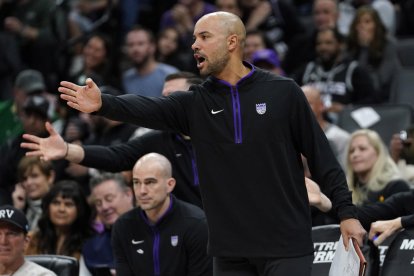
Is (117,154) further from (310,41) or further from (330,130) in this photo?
(310,41)

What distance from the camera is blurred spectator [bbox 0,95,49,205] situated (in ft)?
31.9

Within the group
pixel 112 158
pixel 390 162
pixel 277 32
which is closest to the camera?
pixel 112 158

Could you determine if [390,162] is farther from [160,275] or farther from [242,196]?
[242,196]

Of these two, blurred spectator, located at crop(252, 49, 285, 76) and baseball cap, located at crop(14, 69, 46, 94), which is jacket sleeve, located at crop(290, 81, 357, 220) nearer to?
blurred spectator, located at crop(252, 49, 285, 76)

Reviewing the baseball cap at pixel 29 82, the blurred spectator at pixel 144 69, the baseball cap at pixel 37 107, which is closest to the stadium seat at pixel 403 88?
the blurred spectator at pixel 144 69

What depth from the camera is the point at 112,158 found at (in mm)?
6680

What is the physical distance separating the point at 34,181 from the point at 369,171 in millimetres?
3038

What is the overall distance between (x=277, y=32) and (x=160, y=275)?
650cm

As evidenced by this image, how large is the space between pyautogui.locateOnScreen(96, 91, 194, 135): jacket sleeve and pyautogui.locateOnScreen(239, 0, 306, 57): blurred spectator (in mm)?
7498

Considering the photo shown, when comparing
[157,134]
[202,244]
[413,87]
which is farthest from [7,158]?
[413,87]

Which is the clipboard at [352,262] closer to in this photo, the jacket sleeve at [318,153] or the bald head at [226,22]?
the jacket sleeve at [318,153]

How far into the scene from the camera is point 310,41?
11.9 metres

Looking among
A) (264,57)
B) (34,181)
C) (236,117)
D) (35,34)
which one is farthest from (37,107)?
(236,117)

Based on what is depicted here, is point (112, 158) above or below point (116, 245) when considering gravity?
above
